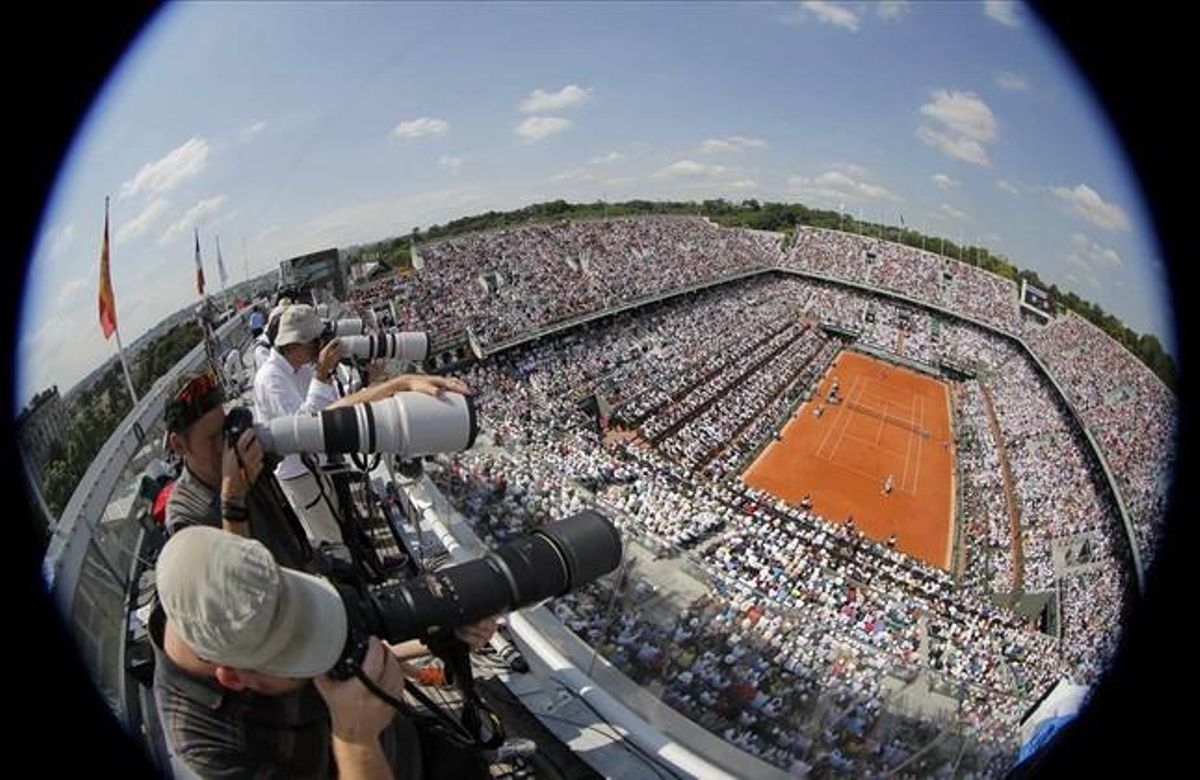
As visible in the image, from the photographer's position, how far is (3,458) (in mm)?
2248

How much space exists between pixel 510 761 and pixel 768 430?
30.8 ft

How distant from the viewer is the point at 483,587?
1.71 meters

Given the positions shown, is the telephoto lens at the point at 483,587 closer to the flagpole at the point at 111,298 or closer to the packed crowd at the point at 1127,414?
the flagpole at the point at 111,298

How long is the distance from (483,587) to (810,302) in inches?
404

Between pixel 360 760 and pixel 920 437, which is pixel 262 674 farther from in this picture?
pixel 920 437

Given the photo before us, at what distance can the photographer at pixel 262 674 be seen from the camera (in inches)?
41.7

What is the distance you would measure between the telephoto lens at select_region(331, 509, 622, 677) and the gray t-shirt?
34.5 inches

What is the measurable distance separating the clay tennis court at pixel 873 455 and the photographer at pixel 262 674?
8.06 meters

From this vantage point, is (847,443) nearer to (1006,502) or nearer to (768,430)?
(768,430)

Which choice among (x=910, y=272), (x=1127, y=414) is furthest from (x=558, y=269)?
(x=910, y=272)

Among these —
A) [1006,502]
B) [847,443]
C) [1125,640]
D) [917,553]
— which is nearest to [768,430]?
[847,443]

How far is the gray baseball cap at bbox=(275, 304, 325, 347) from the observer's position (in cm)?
339

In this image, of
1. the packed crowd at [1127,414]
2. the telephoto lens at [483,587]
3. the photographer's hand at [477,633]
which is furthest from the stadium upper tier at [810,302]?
the photographer's hand at [477,633]

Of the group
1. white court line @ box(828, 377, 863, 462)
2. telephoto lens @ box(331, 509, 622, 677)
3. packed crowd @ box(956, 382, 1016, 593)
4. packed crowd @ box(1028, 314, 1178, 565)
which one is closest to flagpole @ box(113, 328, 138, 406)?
telephoto lens @ box(331, 509, 622, 677)
